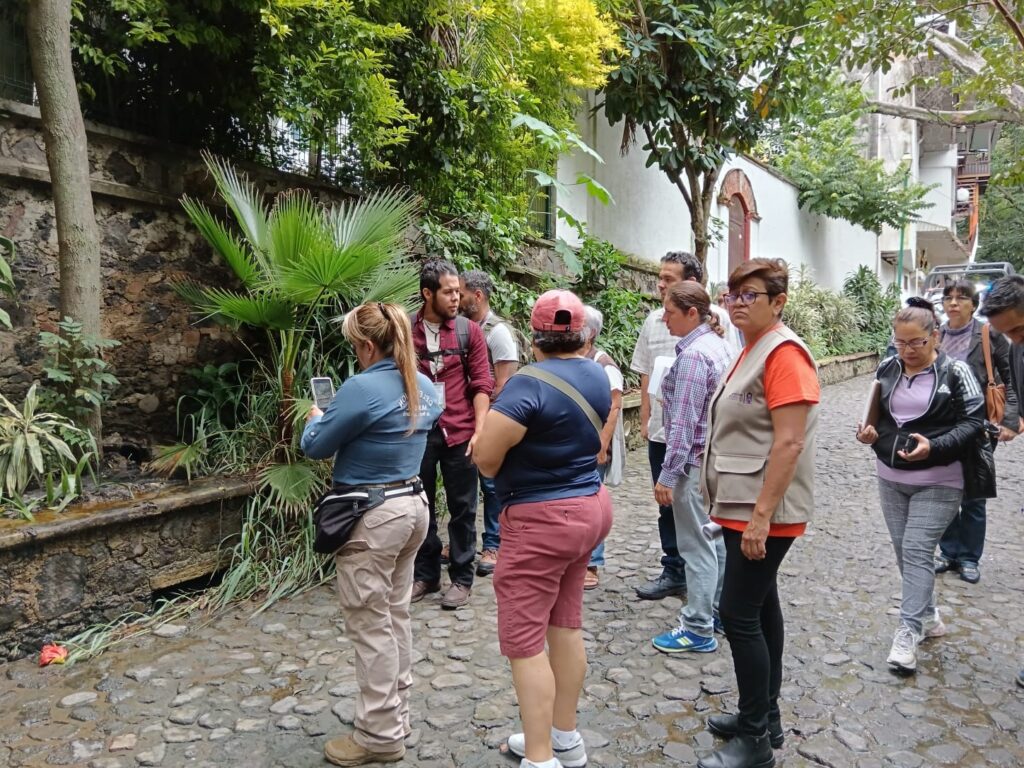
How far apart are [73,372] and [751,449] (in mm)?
3480

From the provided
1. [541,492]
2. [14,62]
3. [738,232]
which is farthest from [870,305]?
[541,492]

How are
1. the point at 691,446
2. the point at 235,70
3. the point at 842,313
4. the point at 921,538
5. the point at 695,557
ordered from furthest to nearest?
1. the point at 842,313
2. the point at 235,70
3. the point at 695,557
4. the point at 691,446
5. the point at 921,538

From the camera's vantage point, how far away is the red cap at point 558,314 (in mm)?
2541

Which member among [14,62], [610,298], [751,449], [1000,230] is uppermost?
[1000,230]

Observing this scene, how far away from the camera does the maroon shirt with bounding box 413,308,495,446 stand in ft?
13.8

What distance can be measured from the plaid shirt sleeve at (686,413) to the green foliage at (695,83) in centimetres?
651

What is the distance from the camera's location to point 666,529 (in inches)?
168

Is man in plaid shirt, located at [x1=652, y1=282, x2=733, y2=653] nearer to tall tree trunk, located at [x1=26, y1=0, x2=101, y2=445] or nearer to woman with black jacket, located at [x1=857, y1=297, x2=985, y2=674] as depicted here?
woman with black jacket, located at [x1=857, y1=297, x2=985, y2=674]

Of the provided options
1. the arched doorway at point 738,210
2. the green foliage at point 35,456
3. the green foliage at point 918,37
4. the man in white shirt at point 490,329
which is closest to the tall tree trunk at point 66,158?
the green foliage at point 35,456

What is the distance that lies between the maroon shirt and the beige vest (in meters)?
1.84

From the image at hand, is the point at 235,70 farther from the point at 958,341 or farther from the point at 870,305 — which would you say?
the point at 870,305

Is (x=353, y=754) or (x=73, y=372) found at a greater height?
(x=73, y=372)

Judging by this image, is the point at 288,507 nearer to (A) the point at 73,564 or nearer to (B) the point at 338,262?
(A) the point at 73,564

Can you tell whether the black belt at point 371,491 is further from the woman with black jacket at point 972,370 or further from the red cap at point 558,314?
the woman with black jacket at point 972,370
